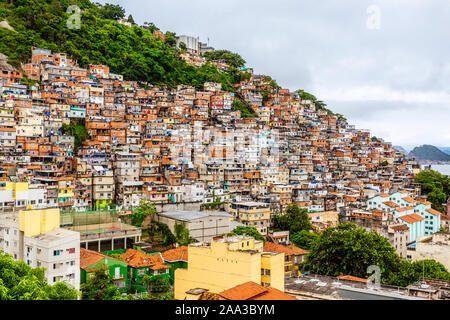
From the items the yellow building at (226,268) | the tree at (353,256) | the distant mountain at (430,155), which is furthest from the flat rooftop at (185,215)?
the distant mountain at (430,155)

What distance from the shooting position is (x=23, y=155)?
2544 cm

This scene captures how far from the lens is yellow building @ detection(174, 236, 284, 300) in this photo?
11398 mm

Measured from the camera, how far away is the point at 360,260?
57.2 ft

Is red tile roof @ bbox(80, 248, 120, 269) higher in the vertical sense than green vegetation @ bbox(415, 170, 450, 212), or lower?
lower

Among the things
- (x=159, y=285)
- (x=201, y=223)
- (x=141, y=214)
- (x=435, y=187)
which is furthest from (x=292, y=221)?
(x=435, y=187)

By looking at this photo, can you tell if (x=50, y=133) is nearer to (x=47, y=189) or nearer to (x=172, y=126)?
(x=47, y=189)

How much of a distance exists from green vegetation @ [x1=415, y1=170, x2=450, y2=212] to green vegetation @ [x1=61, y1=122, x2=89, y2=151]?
29743 millimetres

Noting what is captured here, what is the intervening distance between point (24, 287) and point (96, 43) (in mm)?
39343

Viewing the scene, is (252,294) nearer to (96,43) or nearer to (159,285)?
(159,285)

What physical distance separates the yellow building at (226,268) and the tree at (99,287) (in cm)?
231

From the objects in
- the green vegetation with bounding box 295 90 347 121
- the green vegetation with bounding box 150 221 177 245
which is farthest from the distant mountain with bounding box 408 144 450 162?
the green vegetation with bounding box 150 221 177 245

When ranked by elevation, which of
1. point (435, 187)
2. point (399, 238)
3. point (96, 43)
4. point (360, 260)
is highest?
point (96, 43)

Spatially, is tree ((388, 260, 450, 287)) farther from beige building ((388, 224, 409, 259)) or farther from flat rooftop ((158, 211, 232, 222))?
flat rooftop ((158, 211, 232, 222))
